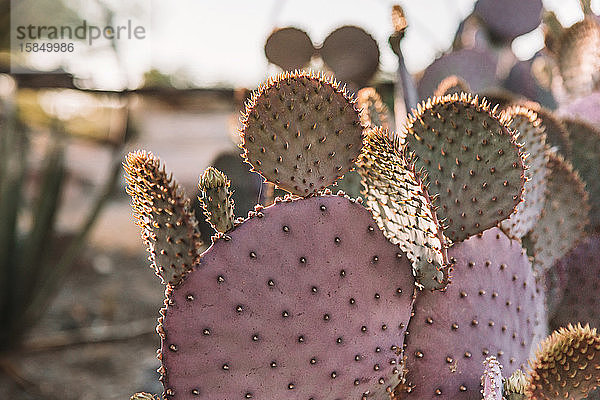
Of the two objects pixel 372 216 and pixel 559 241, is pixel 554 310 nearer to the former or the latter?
pixel 559 241

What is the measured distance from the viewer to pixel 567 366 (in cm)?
36

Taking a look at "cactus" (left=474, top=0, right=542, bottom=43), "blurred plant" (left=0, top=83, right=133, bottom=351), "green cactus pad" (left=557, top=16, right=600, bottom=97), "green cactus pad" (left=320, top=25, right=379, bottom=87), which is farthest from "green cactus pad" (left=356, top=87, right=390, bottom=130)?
"blurred plant" (left=0, top=83, right=133, bottom=351)

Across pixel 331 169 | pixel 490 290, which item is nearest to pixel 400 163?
pixel 331 169

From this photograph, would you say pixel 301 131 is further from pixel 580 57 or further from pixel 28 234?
pixel 28 234

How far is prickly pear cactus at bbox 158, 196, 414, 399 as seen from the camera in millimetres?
369

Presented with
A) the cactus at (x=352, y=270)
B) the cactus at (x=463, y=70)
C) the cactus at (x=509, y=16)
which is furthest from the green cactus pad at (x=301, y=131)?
the cactus at (x=509, y=16)

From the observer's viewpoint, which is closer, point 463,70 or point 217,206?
point 217,206

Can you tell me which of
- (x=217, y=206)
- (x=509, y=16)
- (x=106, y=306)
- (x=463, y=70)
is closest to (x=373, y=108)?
(x=217, y=206)

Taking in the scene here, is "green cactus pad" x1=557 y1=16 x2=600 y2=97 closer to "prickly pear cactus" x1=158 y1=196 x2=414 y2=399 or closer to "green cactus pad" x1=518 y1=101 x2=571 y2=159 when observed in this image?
"green cactus pad" x1=518 y1=101 x2=571 y2=159

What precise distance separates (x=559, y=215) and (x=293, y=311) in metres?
0.35

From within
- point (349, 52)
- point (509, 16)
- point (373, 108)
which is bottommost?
point (373, 108)

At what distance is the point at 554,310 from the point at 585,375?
316 mm

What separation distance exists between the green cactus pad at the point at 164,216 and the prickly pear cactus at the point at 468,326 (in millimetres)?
179

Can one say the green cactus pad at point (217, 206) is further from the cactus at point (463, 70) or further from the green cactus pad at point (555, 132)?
the cactus at point (463, 70)
